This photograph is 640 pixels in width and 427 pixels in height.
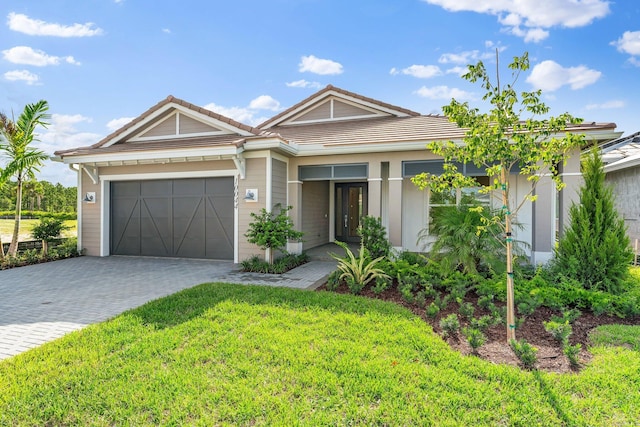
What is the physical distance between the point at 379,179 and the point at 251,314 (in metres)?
5.56

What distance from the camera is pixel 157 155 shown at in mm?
8945

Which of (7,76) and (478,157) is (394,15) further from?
(7,76)

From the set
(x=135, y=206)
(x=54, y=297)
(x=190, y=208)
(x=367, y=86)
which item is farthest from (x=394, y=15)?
(x=54, y=297)

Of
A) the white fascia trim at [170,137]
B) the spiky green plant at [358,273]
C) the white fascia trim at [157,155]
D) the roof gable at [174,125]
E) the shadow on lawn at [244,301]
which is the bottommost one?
the shadow on lawn at [244,301]

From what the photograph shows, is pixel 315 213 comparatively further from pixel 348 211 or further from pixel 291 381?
pixel 291 381

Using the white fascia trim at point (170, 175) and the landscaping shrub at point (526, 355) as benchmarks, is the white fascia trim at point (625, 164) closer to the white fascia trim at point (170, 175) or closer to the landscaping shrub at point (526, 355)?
the landscaping shrub at point (526, 355)

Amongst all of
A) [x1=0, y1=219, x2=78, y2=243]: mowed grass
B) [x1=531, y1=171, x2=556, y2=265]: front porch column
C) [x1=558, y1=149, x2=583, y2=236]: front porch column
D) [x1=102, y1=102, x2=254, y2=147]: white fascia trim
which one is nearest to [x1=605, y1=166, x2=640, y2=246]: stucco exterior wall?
[x1=558, y1=149, x2=583, y2=236]: front porch column

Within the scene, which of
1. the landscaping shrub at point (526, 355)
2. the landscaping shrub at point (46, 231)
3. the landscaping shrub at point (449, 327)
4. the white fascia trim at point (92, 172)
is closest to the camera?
the landscaping shrub at point (526, 355)

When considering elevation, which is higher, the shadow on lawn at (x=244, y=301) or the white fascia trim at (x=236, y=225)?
the white fascia trim at (x=236, y=225)

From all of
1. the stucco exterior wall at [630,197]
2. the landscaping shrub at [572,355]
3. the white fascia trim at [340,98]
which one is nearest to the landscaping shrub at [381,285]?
the landscaping shrub at [572,355]

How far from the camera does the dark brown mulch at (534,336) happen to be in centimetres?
344

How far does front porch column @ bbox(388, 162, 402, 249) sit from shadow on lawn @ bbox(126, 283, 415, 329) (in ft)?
12.5

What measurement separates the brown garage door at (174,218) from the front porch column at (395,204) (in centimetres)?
439

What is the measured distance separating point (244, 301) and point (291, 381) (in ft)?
8.10
